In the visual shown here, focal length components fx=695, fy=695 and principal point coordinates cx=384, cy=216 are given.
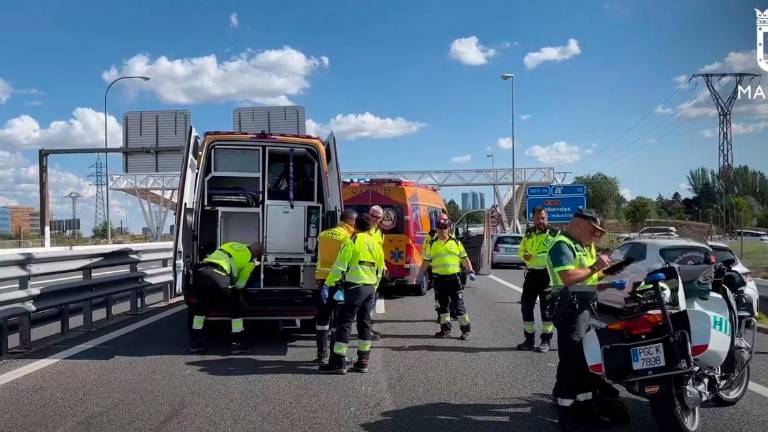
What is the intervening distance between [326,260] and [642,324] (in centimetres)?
394

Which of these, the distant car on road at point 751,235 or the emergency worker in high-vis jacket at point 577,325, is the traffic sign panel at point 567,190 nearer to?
the distant car on road at point 751,235

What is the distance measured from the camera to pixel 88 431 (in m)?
4.91

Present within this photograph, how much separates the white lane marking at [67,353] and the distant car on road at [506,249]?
17471 millimetres

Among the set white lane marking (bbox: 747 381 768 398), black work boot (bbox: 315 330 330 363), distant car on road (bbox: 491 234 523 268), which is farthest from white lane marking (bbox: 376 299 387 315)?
distant car on road (bbox: 491 234 523 268)

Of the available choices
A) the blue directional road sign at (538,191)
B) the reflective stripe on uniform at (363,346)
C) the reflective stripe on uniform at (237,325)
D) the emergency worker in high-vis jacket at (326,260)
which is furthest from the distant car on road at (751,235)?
the reflective stripe on uniform at (237,325)

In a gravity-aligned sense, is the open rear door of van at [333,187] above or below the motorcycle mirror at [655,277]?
above

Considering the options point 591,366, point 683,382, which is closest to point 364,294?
point 591,366

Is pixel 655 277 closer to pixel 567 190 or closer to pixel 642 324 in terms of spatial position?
pixel 642 324

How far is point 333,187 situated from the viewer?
882 cm

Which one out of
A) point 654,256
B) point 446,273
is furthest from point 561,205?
point 446,273

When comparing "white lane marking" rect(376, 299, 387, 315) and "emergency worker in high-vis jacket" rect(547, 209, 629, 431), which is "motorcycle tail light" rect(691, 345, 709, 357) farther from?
"white lane marking" rect(376, 299, 387, 315)

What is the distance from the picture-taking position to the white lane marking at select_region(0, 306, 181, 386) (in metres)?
6.56

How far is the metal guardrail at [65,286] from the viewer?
7461mm

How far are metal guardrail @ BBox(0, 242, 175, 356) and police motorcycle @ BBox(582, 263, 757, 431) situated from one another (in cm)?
599
